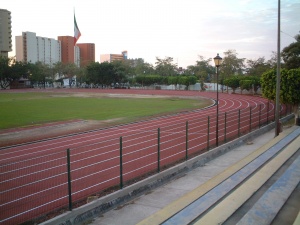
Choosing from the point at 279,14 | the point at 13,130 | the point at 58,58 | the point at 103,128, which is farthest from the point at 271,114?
the point at 58,58

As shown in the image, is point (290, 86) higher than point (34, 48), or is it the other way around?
point (34, 48)

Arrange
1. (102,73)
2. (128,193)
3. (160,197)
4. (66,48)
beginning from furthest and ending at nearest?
1. (66,48)
2. (102,73)
3. (160,197)
4. (128,193)

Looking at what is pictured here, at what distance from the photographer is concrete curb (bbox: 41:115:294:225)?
20.4 feet

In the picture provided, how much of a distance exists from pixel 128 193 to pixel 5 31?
13103 centimetres

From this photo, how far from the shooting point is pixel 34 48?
165 metres

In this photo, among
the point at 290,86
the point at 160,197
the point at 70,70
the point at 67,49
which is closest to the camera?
the point at 160,197

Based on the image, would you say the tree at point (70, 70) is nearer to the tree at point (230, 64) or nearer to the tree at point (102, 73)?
the tree at point (102, 73)

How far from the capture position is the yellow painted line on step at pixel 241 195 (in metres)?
5.46

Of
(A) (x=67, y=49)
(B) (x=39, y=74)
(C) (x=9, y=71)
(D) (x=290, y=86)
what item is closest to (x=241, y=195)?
(D) (x=290, y=86)

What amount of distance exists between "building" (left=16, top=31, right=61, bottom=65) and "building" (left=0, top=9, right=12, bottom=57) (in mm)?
26804

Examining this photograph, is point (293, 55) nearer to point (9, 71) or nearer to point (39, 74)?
point (9, 71)

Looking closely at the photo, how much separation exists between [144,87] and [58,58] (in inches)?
4364

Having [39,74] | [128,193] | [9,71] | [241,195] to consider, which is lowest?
[128,193]

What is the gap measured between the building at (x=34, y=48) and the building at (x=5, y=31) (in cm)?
2680
